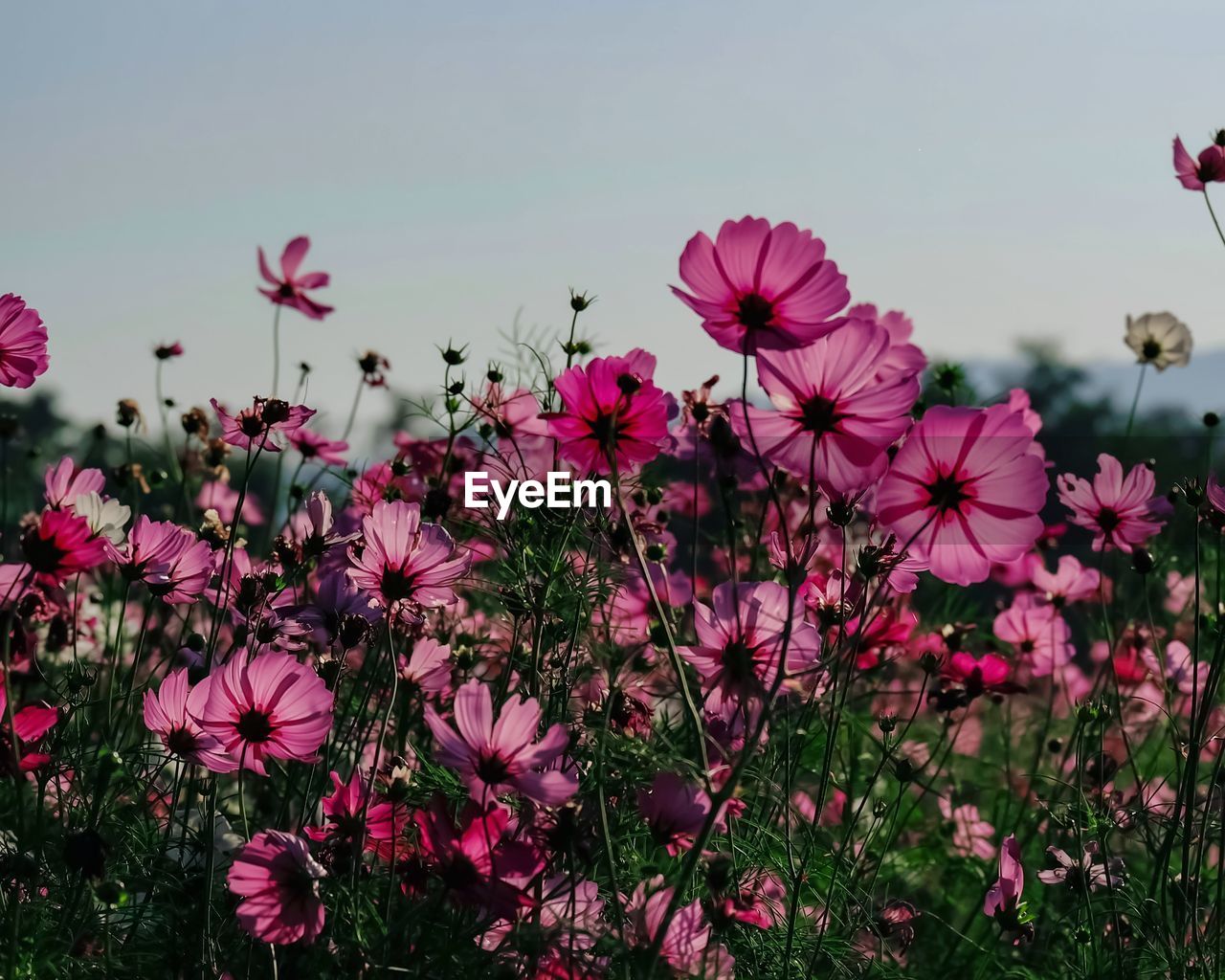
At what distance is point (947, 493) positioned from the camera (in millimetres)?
814

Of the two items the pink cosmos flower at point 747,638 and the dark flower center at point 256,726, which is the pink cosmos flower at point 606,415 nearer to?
the pink cosmos flower at point 747,638

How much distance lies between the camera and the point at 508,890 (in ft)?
2.81

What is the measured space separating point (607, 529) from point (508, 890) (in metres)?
0.34

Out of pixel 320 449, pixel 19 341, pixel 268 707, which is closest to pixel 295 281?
pixel 320 449

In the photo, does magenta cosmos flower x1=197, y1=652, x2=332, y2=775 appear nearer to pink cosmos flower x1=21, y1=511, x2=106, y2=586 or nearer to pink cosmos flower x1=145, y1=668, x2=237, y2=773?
pink cosmos flower x1=145, y1=668, x2=237, y2=773

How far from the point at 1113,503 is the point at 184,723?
0.91m

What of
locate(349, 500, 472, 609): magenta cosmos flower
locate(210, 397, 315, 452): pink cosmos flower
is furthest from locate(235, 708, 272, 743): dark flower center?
locate(210, 397, 315, 452): pink cosmos flower

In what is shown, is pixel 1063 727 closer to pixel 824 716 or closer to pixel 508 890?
pixel 824 716

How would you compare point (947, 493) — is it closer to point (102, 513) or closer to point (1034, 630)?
point (102, 513)

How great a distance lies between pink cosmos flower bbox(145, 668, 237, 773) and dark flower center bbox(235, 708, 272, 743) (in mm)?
25

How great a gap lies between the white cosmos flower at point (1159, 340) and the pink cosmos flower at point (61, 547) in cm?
180

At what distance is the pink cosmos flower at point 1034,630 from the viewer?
1.83 meters

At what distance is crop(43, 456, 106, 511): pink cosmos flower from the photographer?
1.12 meters

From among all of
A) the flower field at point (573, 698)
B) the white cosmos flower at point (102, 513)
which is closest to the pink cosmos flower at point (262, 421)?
the flower field at point (573, 698)
